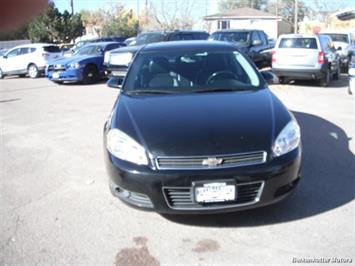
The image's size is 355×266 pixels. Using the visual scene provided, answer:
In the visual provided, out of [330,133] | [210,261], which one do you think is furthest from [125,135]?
[330,133]

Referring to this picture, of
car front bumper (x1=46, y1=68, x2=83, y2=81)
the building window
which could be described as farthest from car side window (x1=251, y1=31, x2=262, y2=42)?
the building window

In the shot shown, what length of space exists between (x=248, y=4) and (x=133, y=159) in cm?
7811

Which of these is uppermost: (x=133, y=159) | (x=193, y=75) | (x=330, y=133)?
(x=193, y=75)

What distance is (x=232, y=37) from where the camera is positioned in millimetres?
17844

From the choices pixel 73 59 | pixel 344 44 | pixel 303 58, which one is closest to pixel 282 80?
pixel 303 58

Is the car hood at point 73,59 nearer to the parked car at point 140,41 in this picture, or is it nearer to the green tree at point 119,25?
the parked car at point 140,41

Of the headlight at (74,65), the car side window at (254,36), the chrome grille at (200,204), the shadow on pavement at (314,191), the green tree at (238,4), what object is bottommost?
the shadow on pavement at (314,191)

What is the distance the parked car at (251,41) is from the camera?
17406 mm

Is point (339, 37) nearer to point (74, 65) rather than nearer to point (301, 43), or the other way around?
point (301, 43)

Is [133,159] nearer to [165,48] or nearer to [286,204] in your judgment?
[286,204]

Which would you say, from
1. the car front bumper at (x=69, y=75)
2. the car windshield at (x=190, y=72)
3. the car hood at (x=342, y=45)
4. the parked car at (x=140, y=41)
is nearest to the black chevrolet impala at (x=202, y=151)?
the car windshield at (x=190, y=72)

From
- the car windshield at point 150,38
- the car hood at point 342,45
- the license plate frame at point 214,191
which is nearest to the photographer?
the license plate frame at point 214,191

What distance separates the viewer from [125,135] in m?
4.11

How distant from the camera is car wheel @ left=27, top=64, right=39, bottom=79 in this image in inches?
818
